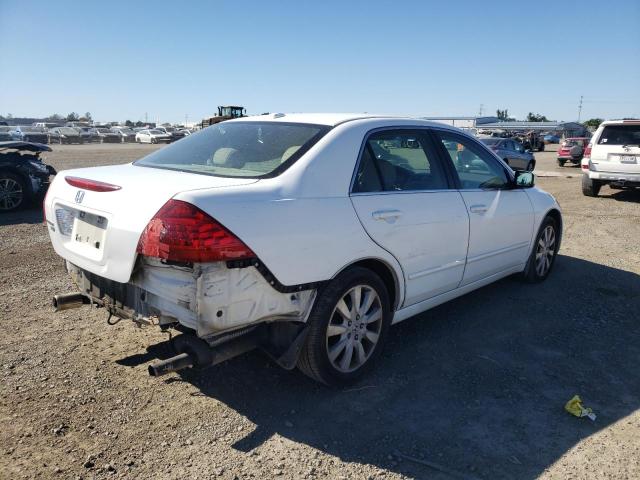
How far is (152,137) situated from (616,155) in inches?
1764

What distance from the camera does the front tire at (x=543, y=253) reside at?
5.46 metres

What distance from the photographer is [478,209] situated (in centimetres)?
429

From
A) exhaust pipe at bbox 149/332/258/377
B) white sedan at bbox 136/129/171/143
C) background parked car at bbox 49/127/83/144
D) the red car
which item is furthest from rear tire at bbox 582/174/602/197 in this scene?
background parked car at bbox 49/127/83/144

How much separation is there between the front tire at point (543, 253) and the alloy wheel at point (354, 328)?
2636 millimetres

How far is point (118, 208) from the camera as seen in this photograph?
2.82m

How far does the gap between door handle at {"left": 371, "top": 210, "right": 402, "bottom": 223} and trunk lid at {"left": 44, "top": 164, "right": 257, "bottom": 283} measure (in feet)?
2.77

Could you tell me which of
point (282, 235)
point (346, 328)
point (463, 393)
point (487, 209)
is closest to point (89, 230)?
point (282, 235)

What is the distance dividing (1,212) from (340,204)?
8.59 meters

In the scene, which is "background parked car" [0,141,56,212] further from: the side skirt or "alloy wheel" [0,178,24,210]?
the side skirt

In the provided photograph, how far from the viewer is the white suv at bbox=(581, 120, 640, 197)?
37.4 feet

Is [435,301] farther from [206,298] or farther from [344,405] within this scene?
[206,298]

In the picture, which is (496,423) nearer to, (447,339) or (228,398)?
(447,339)

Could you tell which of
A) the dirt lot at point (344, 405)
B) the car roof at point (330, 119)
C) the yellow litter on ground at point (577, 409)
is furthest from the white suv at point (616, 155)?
the yellow litter on ground at point (577, 409)

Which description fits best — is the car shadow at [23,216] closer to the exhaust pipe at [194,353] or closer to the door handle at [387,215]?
the exhaust pipe at [194,353]
